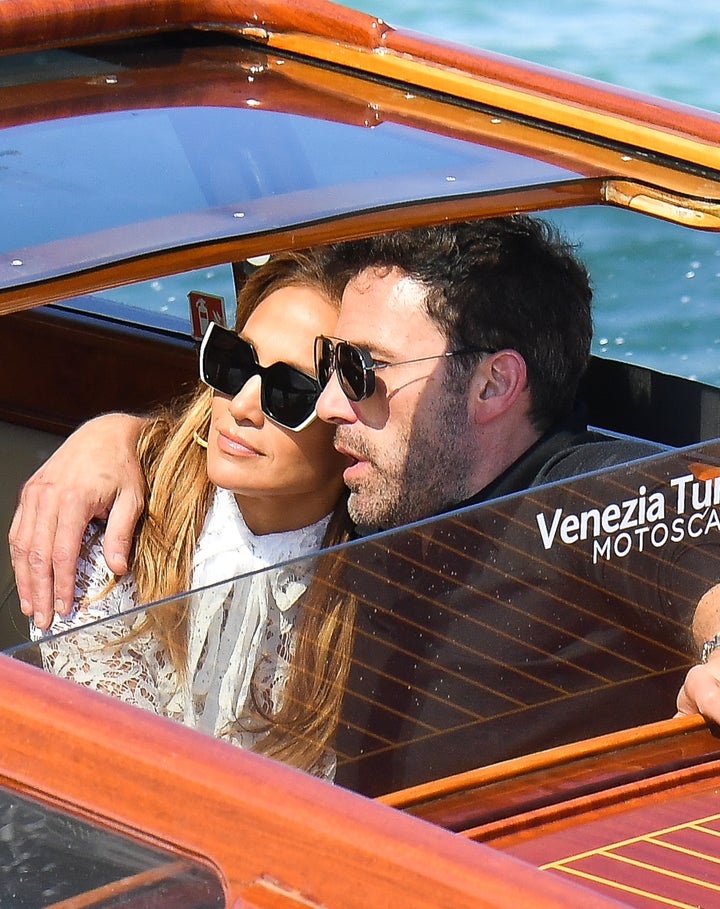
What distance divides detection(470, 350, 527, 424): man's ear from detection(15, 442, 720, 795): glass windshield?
49 centimetres

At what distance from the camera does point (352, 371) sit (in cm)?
193

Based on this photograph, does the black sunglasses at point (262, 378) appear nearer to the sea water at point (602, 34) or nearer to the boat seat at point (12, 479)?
the boat seat at point (12, 479)

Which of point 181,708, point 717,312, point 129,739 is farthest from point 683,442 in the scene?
point 129,739

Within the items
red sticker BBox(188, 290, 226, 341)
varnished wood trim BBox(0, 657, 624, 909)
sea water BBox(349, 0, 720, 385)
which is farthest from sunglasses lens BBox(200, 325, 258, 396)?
sea water BBox(349, 0, 720, 385)

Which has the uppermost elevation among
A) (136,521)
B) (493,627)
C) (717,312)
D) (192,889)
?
(717,312)

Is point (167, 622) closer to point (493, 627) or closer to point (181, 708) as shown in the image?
point (181, 708)

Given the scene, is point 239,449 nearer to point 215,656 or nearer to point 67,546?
point 67,546

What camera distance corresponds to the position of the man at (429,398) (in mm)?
1955

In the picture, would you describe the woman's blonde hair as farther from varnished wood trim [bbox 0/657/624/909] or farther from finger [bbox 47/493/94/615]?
→ varnished wood trim [bbox 0/657/624/909]

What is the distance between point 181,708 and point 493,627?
0.33 meters

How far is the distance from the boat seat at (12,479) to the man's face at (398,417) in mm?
764

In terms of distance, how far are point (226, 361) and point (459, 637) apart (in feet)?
2.23

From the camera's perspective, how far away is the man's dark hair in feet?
6.59

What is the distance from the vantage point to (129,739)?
102 cm
